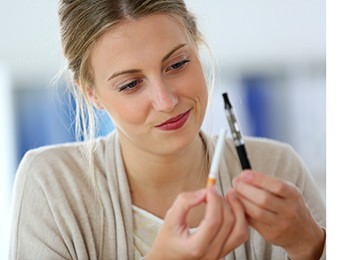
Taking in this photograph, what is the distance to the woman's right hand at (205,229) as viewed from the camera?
24.5 inches

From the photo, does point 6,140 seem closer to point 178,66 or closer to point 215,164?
point 178,66

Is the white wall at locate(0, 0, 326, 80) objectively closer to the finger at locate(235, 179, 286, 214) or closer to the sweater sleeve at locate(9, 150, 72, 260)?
the sweater sleeve at locate(9, 150, 72, 260)

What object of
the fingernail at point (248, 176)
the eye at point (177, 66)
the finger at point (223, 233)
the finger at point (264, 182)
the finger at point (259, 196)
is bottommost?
the finger at point (223, 233)

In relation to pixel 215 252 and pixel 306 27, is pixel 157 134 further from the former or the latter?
pixel 306 27

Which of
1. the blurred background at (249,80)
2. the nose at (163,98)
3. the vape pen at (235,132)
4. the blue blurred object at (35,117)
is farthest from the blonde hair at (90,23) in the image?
the blue blurred object at (35,117)

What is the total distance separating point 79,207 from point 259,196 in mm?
349

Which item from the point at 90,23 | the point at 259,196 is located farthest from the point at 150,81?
the point at 259,196

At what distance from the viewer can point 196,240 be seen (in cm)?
63

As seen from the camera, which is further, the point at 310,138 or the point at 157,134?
the point at 310,138

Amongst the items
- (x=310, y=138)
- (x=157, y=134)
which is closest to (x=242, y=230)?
(x=157, y=134)

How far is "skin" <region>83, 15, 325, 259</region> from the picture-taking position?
64cm

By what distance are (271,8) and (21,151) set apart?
1.06 meters

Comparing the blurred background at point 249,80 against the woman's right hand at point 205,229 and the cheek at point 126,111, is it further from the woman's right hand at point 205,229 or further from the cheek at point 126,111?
the woman's right hand at point 205,229

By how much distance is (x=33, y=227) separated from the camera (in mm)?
867
